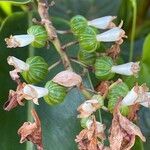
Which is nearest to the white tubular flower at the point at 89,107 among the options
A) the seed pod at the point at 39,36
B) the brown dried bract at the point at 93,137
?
the brown dried bract at the point at 93,137

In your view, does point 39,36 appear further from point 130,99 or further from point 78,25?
point 130,99

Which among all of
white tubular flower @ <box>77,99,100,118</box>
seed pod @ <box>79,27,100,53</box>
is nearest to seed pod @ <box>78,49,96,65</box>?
seed pod @ <box>79,27,100,53</box>

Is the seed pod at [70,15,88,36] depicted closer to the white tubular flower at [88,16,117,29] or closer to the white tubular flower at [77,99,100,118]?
the white tubular flower at [88,16,117,29]

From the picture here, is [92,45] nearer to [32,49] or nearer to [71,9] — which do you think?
[32,49]

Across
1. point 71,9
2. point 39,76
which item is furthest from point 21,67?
point 71,9

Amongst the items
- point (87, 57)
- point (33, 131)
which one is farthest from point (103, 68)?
point (33, 131)

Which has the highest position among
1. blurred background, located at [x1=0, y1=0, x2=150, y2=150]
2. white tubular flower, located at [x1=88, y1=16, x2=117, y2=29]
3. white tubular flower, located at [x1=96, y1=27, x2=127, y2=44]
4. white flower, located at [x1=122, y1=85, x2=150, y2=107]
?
white tubular flower, located at [x1=88, y1=16, x2=117, y2=29]

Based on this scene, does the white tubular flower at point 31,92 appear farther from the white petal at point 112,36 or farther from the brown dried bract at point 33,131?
the white petal at point 112,36
